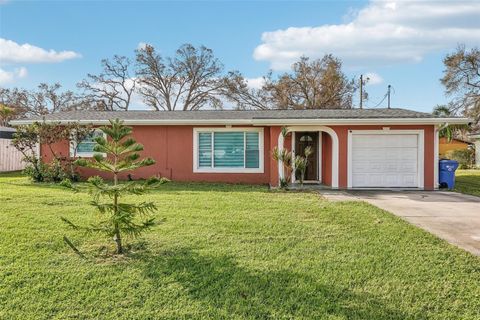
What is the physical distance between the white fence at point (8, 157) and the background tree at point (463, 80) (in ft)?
123

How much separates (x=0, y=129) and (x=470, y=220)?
22.4 meters

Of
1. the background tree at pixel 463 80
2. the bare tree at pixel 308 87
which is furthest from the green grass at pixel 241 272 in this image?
the background tree at pixel 463 80

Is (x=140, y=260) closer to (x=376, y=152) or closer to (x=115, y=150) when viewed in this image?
(x=115, y=150)

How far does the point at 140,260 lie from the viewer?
500 centimetres

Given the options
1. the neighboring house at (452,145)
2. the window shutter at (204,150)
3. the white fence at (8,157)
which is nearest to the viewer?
the window shutter at (204,150)

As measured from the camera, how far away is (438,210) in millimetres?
8766

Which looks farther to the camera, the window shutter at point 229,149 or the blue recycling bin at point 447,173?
the window shutter at point 229,149

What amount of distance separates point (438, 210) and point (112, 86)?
33.0 meters

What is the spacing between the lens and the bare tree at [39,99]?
1411 inches

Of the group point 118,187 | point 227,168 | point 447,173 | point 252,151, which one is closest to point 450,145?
point 447,173

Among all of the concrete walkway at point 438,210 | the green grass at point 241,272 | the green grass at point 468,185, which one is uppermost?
the green grass at point 468,185

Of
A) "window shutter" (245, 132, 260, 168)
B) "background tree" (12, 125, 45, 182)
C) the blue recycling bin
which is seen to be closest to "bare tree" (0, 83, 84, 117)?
"background tree" (12, 125, 45, 182)

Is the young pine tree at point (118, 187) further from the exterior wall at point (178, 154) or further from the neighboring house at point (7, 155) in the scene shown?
the neighboring house at point (7, 155)

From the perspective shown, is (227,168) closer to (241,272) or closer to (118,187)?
(118,187)
